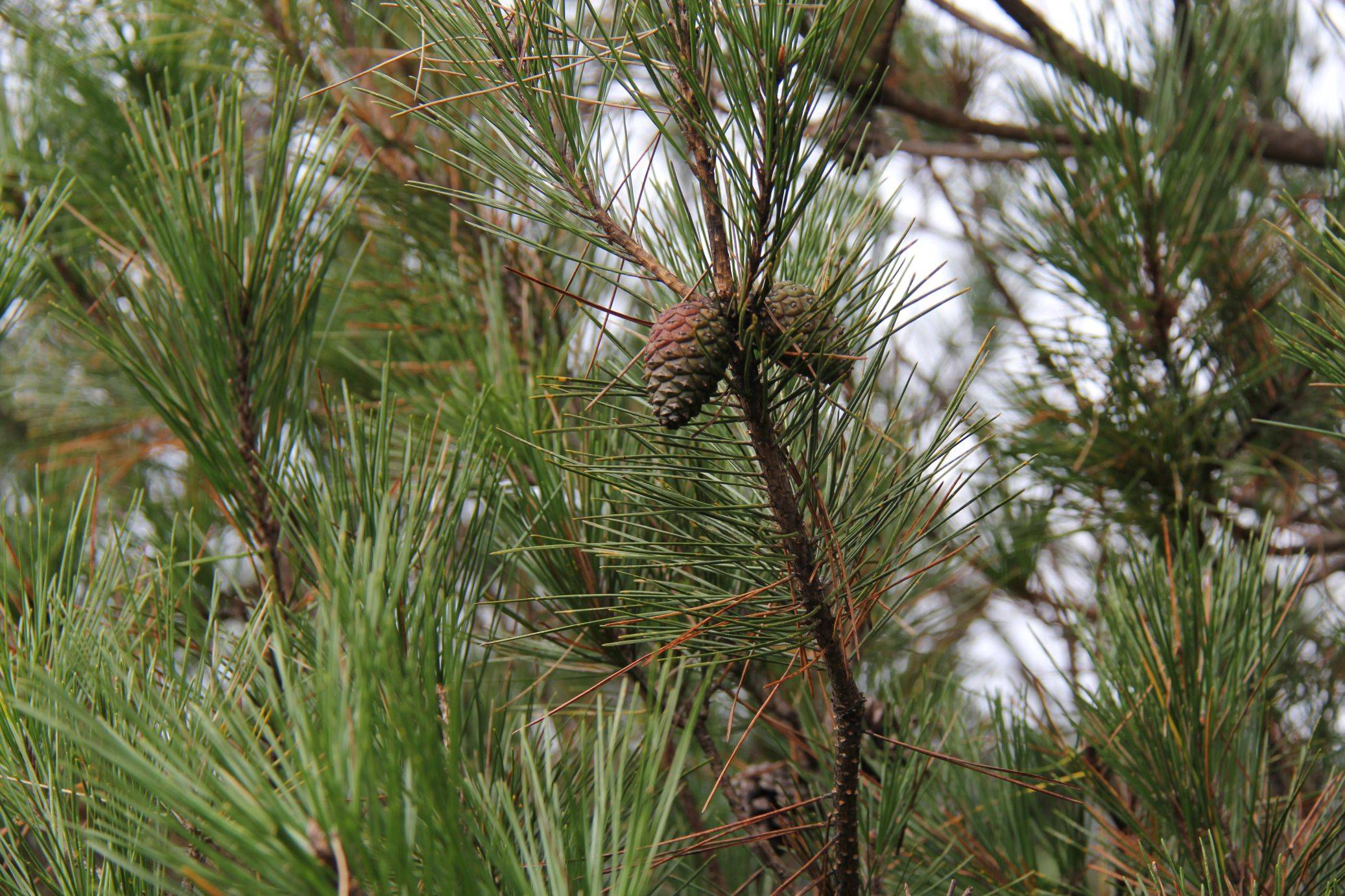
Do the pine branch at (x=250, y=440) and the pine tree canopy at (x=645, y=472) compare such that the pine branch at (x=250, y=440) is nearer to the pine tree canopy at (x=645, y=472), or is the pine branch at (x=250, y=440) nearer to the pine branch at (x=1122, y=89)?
the pine tree canopy at (x=645, y=472)

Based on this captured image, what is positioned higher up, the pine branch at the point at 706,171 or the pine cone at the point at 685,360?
the pine branch at the point at 706,171

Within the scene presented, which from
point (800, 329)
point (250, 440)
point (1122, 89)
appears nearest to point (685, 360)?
point (800, 329)

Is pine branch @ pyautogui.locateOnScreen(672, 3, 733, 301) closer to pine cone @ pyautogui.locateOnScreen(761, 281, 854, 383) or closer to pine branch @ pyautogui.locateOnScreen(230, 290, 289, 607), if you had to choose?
pine cone @ pyautogui.locateOnScreen(761, 281, 854, 383)

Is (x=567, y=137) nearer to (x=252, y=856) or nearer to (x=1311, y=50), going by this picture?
(x=252, y=856)

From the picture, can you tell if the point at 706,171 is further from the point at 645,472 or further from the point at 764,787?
the point at 764,787

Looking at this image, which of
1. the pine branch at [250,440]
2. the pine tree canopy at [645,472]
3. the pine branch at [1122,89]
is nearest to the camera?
the pine tree canopy at [645,472]

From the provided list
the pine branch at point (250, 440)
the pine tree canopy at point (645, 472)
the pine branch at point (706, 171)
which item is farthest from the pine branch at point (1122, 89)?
the pine branch at point (250, 440)

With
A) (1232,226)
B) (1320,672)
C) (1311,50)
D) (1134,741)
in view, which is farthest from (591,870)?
(1311,50)
